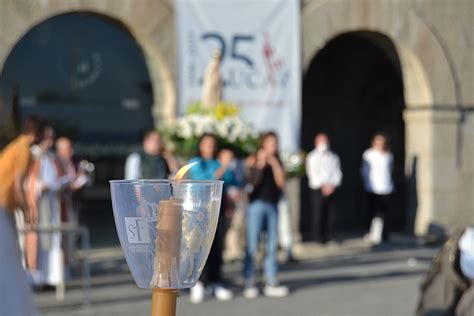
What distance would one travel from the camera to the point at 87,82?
1756 centimetres

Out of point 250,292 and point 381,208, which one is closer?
point 250,292

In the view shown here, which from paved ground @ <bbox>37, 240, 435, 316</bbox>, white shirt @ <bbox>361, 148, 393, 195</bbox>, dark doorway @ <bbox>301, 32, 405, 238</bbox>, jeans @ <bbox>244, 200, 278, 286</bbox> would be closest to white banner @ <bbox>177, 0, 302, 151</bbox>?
white shirt @ <bbox>361, 148, 393, 195</bbox>

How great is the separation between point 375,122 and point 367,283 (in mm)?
8243

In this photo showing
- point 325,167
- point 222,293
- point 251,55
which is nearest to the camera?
point 222,293

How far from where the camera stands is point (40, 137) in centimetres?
1166

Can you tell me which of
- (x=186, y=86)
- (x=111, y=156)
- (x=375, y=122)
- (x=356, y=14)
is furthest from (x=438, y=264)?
(x=375, y=122)

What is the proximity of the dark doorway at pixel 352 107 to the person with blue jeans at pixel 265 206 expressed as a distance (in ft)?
26.8

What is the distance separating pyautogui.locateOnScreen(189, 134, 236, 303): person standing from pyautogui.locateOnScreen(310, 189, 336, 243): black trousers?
14.7ft

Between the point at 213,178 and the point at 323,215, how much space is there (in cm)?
553

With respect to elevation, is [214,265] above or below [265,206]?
below

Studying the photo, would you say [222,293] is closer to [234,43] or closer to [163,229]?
[234,43]


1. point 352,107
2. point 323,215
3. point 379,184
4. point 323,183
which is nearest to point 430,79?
point 379,184

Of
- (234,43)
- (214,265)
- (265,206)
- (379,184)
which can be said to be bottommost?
(214,265)

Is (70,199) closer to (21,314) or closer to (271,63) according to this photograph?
(271,63)
